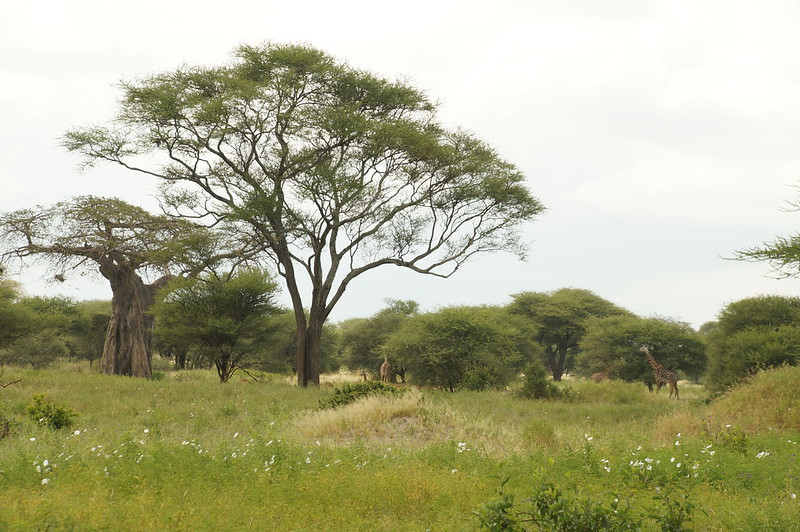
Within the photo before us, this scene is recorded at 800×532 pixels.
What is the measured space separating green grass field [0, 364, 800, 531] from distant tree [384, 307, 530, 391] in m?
13.0

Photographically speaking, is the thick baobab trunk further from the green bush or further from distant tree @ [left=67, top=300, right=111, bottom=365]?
the green bush

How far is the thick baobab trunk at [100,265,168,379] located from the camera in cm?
2831

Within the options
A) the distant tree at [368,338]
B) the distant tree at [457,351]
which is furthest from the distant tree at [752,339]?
the distant tree at [368,338]

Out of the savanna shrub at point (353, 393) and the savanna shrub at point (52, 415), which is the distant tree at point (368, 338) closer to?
the savanna shrub at point (353, 393)

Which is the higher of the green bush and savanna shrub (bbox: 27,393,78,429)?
savanna shrub (bbox: 27,393,78,429)

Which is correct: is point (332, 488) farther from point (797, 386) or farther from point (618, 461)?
point (797, 386)

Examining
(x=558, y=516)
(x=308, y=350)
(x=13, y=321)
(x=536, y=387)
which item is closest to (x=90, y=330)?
(x=13, y=321)

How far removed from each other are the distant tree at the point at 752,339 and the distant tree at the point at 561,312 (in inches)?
1061

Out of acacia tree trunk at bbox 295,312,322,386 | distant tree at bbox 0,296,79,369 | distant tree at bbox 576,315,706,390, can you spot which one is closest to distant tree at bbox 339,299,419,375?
distant tree at bbox 576,315,706,390

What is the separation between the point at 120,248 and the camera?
87.0 ft

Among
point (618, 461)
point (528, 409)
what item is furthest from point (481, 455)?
point (528, 409)

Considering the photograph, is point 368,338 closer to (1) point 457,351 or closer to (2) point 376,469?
(1) point 457,351

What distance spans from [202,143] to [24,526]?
70.2 feet

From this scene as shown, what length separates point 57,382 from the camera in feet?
70.8
